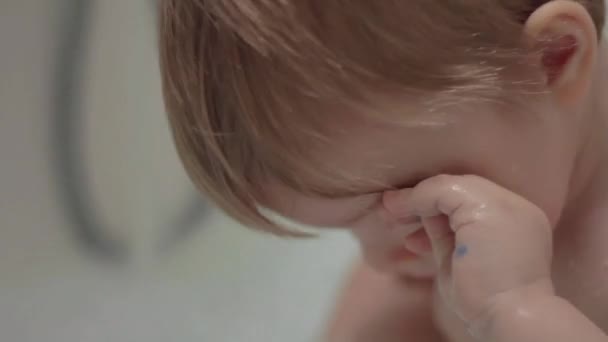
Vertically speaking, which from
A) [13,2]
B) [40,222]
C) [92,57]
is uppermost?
[13,2]

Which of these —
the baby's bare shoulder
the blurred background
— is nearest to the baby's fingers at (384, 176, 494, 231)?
the baby's bare shoulder

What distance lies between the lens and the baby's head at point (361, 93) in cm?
54

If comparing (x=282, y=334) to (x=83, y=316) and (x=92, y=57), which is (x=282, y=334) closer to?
(x=83, y=316)

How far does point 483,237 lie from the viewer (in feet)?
2.01

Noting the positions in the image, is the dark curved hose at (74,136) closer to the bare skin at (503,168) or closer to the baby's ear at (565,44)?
the bare skin at (503,168)

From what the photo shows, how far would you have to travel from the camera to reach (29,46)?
41.5 inches

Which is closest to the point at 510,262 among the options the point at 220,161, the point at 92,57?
the point at 220,161

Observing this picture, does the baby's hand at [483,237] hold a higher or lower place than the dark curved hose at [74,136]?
lower

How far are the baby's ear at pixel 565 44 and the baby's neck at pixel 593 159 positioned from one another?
7cm

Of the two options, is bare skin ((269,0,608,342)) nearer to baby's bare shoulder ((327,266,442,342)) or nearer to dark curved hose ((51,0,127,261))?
baby's bare shoulder ((327,266,442,342))

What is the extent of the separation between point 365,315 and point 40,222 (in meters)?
0.47

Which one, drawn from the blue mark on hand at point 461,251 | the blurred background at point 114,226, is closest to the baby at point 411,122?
the blue mark on hand at point 461,251

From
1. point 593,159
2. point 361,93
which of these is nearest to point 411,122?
point 361,93

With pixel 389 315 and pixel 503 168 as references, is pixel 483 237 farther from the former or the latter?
pixel 389 315
